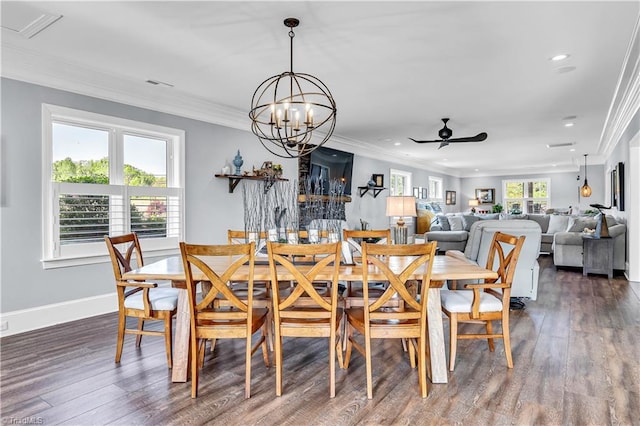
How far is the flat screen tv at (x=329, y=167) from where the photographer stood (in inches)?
265

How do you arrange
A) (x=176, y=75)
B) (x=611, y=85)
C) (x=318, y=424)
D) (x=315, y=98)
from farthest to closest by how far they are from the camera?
(x=315, y=98)
(x=611, y=85)
(x=176, y=75)
(x=318, y=424)

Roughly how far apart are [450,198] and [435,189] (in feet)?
4.27

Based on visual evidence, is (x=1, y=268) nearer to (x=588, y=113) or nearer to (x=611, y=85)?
(x=611, y=85)

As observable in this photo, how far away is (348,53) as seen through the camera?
10.8ft

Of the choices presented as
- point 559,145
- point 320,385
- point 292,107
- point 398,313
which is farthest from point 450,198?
point 320,385

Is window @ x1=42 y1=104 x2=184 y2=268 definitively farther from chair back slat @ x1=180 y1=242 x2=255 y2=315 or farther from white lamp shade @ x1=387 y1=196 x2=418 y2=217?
white lamp shade @ x1=387 y1=196 x2=418 y2=217

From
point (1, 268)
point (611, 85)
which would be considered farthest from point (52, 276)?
point (611, 85)

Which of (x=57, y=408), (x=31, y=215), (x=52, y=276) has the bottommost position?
(x=57, y=408)

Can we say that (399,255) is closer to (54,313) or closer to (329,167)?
(54,313)

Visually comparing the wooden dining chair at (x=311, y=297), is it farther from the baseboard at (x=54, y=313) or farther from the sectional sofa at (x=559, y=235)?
the sectional sofa at (x=559, y=235)

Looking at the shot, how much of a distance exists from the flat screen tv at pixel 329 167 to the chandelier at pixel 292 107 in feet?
0.95

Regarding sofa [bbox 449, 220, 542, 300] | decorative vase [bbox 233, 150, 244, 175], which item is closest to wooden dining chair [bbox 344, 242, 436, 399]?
sofa [bbox 449, 220, 542, 300]

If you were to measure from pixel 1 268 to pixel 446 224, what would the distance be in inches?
322

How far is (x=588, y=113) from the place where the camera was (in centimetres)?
538
